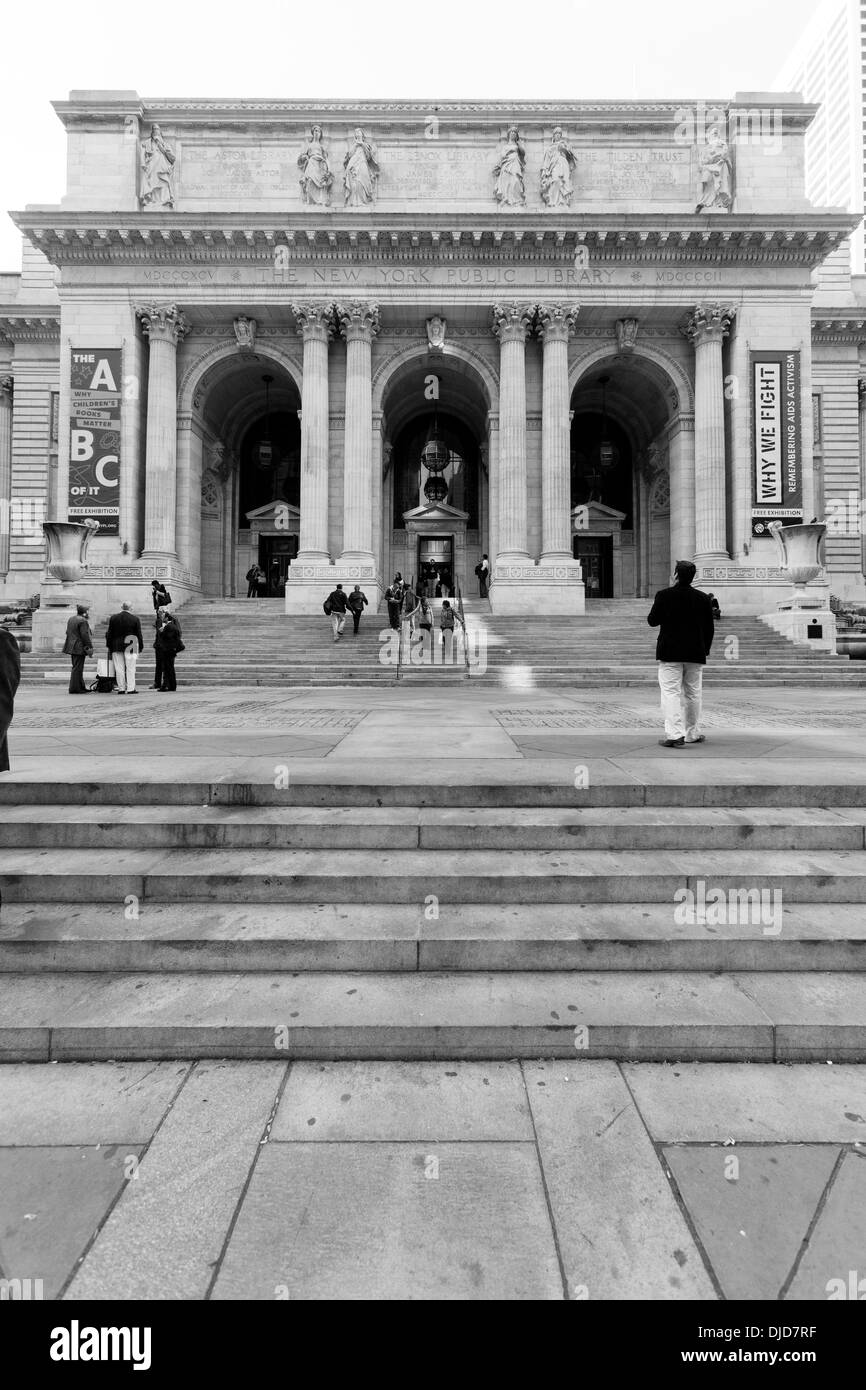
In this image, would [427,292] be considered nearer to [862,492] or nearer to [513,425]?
[513,425]

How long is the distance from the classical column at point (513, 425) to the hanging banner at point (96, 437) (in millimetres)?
14008

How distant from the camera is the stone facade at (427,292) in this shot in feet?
79.5

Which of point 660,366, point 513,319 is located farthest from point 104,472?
point 660,366

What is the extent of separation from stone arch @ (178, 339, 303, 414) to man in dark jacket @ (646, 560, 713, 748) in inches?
919

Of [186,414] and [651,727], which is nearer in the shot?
[651,727]

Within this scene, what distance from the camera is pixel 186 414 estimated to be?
1021 inches

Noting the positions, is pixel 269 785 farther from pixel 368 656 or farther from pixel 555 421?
pixel 555 421

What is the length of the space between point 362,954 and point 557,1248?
5.22 feet

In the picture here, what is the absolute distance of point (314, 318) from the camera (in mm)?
24672

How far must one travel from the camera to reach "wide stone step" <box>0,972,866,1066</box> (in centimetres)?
288

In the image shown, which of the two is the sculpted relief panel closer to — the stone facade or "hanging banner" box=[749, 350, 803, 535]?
the stone facade

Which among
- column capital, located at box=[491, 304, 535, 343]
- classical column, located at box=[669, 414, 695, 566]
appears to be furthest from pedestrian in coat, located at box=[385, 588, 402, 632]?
classical column, located at box=[669, 414, 695, 566]
